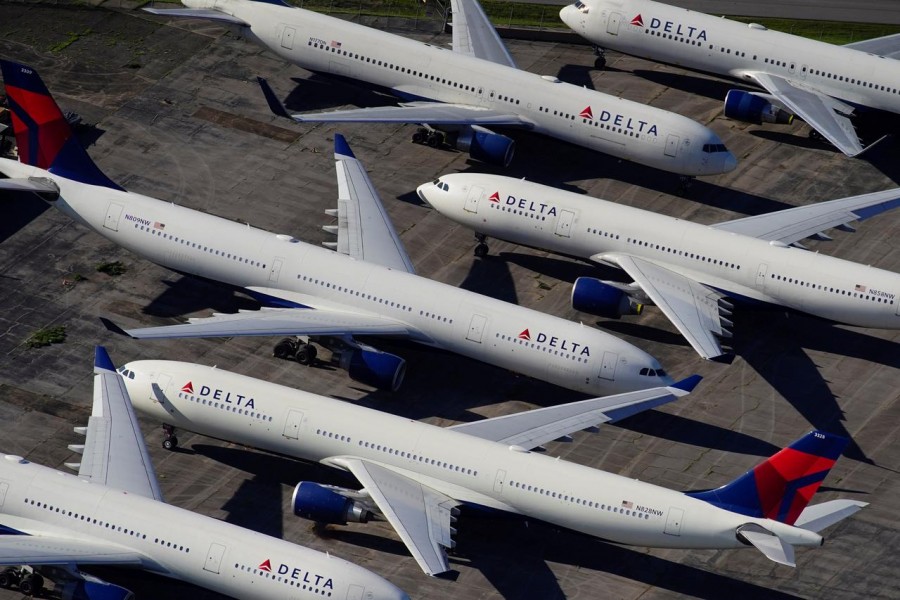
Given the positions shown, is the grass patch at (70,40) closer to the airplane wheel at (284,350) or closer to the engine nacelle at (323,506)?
the airplane wheel at (284,350)

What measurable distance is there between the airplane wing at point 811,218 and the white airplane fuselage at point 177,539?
32.4 meters

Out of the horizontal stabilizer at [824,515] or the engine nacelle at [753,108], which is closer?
the horizontal stabilizer at [824,515]

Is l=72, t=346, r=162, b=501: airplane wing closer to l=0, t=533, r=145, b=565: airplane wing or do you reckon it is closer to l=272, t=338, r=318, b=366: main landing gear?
l=0, t=533, r=145, b=565: airplane wing

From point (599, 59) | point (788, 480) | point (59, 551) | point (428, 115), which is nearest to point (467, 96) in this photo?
point (428, 115)

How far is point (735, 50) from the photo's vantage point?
95938mm

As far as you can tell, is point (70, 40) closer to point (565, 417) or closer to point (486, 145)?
point (486, 145)

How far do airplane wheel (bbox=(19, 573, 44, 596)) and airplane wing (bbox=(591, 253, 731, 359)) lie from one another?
3158 centimetres

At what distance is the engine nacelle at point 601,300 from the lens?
80.2m

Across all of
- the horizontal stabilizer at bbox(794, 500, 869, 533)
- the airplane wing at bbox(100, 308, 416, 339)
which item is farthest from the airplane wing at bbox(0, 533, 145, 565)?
the horizontal stabilizer at bbox(794, 500, 869, 533)

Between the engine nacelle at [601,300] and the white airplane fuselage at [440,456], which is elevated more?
the engine nacelle at [601,300]

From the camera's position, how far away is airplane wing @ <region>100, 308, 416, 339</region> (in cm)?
7488

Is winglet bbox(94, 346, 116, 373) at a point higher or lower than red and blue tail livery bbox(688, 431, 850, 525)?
lower

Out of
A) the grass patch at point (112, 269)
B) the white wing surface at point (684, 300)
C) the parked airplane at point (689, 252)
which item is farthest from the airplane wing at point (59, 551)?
the white wing surface at point (684, 300)

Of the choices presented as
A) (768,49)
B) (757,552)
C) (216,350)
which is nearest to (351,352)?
(216,350)
